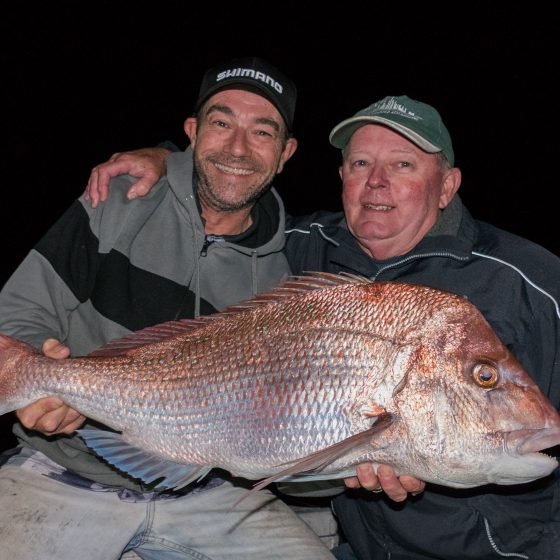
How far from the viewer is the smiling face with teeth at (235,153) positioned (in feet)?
9.71

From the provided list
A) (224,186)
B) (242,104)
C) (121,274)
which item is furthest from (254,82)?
(121,274)

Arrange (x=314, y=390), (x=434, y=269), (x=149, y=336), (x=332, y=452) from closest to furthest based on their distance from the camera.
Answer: (x=332, y=452)
(x=314, y=390)
(x=149, y=336)
(x=434, y=269)

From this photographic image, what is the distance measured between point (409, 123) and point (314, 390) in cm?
144

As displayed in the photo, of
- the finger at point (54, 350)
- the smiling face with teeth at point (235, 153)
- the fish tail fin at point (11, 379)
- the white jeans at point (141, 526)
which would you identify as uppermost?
the smiling face with teeth at point (235, 153)

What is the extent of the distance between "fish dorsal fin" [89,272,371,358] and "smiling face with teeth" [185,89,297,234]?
87 centimetres

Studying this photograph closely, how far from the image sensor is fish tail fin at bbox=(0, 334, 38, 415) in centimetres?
213

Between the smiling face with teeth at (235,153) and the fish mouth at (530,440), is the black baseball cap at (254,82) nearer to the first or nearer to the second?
the smiling face with teeth at (235,153)

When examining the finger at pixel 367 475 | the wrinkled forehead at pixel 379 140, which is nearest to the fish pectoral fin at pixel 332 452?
the finger at pixel 367 475

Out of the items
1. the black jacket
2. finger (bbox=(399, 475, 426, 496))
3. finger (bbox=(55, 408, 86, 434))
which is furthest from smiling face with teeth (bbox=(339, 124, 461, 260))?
finger (bbox=(55, 408, 86, 434))

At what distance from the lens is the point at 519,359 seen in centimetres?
255

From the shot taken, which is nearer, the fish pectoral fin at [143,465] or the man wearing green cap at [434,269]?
the fish pectoral fin at [143,465]

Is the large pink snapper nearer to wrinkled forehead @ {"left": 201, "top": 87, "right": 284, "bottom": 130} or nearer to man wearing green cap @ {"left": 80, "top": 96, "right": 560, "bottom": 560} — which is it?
man wearing green cap @ {"left": 80, "top": 96, "right": 560, "bottom": 560}

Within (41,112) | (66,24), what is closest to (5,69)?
(41,112)

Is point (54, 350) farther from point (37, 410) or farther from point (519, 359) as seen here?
point (519, 359)
